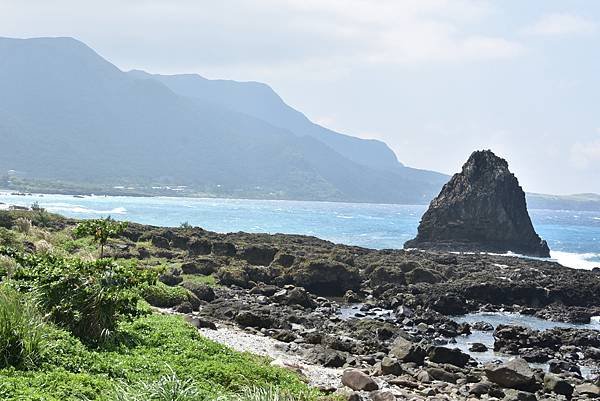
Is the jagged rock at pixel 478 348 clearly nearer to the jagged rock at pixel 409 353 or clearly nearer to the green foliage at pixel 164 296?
the jagged rock at pixel 409 353

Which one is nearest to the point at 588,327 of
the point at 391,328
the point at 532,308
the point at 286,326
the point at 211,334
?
the point at 532,308

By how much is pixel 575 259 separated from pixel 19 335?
293ft

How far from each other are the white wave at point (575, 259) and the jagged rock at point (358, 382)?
7092cm

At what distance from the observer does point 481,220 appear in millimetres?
96750

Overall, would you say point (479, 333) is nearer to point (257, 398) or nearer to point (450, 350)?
point (450, 350)

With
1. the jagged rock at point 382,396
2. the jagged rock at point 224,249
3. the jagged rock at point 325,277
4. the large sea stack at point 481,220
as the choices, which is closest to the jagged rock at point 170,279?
the jagged rock at point 325,277

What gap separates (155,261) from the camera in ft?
151

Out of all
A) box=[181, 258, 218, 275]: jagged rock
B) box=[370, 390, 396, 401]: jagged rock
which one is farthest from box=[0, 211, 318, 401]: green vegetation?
box=[181, 258, 218, 275]: jagged rock

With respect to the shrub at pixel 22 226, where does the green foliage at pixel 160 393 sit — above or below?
above

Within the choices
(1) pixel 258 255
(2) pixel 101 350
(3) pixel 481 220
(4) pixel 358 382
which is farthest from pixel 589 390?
(3) pixel 481 220

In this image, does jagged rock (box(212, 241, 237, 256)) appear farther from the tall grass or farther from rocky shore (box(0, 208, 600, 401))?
the tall grass

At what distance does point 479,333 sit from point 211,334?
17.0 m

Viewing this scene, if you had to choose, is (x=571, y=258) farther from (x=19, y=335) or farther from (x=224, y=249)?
(x=19, y=335)

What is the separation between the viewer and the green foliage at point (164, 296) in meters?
30.5
